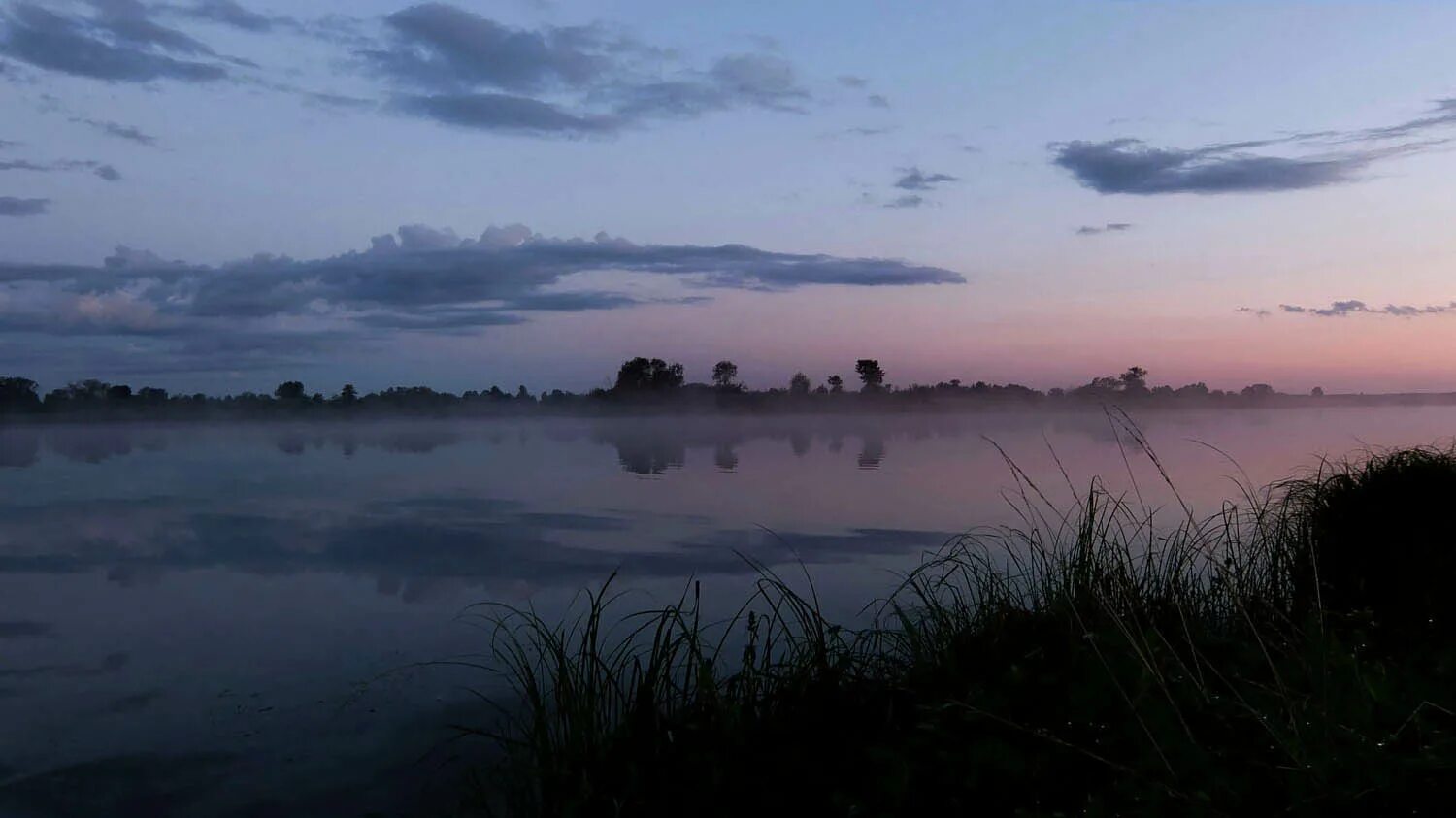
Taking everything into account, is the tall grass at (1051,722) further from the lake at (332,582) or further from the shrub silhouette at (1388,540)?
the lake at (332,582)

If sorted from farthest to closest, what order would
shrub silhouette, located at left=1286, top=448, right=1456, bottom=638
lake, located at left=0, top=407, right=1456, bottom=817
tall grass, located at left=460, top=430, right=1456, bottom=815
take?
shrub silhouette, located at left=1286, top=448, right=1456, bottom=638
lake, located at left=0, top=407, right=1456, bottom=817
tall grass, located at left=460, top=430, right=1456, bottom=815

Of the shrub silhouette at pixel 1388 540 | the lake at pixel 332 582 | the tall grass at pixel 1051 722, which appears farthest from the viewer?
the shrub silhouette at pixel 1388 540

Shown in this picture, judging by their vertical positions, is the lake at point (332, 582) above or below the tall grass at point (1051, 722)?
below

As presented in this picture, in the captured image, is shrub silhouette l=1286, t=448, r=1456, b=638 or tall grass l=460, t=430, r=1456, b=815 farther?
shrub silhouette l=1286, t=448, r=1456, b=638

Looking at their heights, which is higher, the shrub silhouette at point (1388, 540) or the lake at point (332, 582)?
the shrub silhouette at point (1388, 540)

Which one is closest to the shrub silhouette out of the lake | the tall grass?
the tall grass

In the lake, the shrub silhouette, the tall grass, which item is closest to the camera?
the tall grass

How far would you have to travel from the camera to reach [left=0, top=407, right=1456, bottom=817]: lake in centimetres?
538

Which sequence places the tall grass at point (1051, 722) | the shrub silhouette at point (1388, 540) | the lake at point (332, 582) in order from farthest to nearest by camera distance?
the shrub silhouette at point (1388, 540) → the lake at point (332, 582) → the tall grass at point (1051, 722)

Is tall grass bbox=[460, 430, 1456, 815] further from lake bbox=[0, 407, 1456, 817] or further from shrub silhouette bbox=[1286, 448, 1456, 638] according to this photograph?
lake bbox=[0, 407, 1456, 817]

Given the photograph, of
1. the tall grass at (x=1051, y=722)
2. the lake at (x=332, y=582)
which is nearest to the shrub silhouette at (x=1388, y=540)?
the tall grass at (x=1051, y=722)

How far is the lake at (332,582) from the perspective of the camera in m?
5.38

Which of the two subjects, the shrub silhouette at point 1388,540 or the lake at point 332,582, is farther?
the shrub silhouette at point 1388,540

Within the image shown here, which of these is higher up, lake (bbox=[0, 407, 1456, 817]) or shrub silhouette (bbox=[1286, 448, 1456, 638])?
shrub silhouette (bbox=[1286, 448, 1456, 638])
